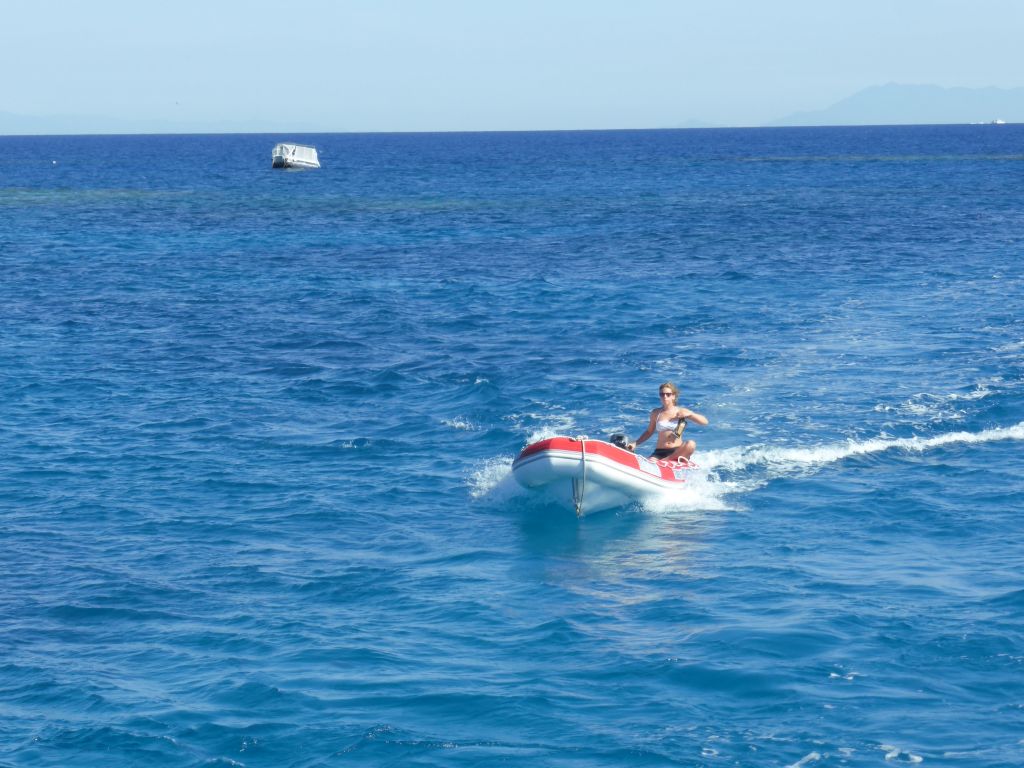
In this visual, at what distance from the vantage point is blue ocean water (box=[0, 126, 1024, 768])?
1162cm

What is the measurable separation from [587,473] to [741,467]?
3.78 metres

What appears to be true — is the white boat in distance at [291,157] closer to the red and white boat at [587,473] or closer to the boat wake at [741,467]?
the boat wake at [741,467]

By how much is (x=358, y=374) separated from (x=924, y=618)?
639 inches

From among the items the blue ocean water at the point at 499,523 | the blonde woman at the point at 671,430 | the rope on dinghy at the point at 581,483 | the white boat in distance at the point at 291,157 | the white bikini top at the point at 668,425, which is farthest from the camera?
the white boat in distance at the point at 291,157

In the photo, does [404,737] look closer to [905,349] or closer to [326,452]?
[326,452]

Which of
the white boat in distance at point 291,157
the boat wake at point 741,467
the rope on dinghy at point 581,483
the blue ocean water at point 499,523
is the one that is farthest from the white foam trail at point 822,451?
the white boat in distance at point 291,157

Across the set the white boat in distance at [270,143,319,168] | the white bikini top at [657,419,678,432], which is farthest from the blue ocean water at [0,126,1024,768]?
the white boat in distance at [270,143,319,168]

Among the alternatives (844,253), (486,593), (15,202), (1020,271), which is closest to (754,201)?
(844,253)

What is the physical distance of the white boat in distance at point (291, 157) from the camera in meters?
116

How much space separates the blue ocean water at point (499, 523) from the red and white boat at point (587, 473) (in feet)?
1.14

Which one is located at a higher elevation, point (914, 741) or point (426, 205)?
point (426, 205)

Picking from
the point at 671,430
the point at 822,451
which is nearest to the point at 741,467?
the point at 671,430

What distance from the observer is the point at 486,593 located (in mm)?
14953

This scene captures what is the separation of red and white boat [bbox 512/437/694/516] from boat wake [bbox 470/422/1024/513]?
1.15ft
